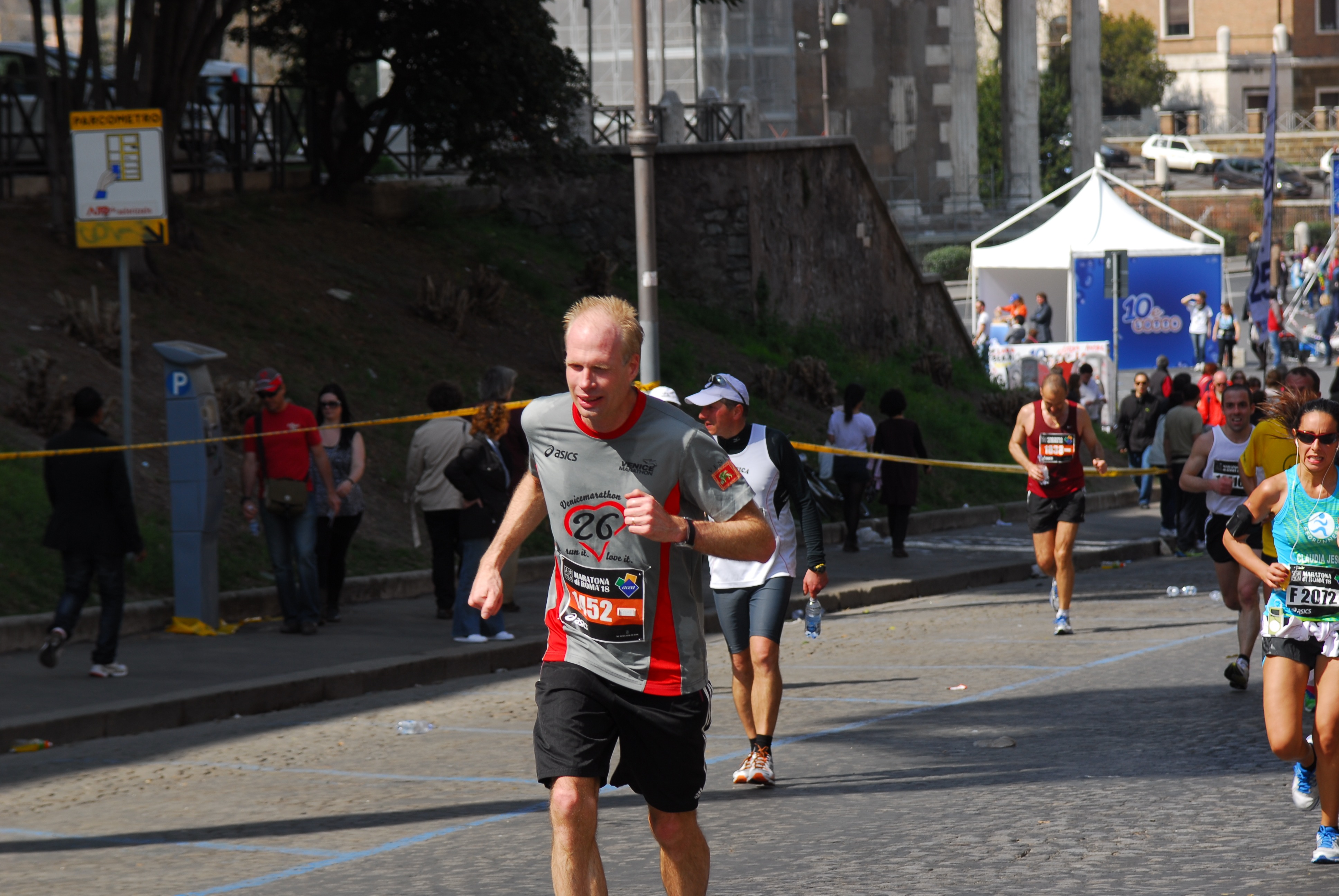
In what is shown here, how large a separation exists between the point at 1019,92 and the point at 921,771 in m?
53.3

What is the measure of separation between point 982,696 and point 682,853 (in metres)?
5.44

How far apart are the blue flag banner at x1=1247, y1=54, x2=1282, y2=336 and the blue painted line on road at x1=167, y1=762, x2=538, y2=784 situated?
25.7 metres

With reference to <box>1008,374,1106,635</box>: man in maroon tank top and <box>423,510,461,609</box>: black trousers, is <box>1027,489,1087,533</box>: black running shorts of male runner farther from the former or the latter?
<box>423,510,461,609</box>: black trousers

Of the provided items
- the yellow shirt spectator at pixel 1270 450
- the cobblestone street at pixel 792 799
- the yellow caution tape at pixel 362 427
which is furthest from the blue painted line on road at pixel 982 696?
the yellow shirt spectator at pixel 1270 450

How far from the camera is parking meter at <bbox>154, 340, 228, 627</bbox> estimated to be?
1157cm

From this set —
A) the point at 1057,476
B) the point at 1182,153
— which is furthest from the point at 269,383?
the point at 1182,153

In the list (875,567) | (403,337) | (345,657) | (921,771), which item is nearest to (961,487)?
(875,567)

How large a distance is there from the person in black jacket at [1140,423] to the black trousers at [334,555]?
11839 millimetres

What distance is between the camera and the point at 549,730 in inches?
184

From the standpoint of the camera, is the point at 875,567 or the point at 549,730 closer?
the point at 549,730

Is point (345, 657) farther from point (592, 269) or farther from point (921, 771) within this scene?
point (592, 269)

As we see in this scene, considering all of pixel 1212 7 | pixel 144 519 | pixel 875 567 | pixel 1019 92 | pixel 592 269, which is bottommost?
pixel 875 567

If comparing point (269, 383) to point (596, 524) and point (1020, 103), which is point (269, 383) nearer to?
point (596, 524)

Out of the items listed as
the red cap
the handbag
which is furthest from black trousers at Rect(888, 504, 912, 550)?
the red cap
